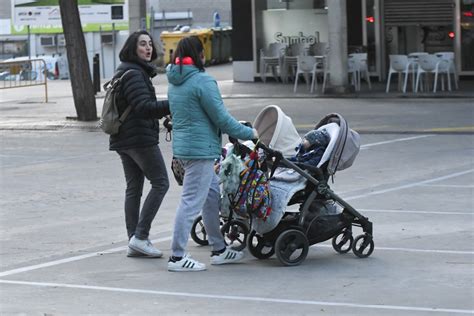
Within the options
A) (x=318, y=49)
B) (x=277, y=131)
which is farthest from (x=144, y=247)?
(x=318, y=49)

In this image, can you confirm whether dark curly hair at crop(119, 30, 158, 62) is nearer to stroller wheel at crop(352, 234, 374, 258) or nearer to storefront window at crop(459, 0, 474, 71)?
stroller wheel at crop(352, 234, 374, 258)

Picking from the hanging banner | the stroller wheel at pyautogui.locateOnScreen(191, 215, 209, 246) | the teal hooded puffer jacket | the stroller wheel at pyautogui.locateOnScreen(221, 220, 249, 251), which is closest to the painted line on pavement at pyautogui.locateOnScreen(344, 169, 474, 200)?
the stroller wheel at pyautogui.locateOnScreen(191, 215, 209, 246)

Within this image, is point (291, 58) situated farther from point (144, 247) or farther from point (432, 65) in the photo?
point (144, 247)

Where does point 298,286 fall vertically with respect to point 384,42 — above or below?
below

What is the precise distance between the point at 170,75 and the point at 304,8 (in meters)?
23.1

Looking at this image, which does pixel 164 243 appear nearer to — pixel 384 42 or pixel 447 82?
pixel 447 82

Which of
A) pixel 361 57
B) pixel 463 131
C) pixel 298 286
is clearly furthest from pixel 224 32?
pixel 298 286

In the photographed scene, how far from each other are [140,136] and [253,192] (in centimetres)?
114

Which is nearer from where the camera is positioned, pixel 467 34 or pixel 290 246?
pixel 290 246

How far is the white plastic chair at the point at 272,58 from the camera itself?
3123 centimetres

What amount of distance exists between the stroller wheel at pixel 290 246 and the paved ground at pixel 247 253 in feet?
0.30

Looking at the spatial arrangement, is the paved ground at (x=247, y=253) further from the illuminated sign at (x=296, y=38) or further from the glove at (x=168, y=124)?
the illuminated sign at (x=296, y=38)

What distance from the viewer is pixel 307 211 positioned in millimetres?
9484

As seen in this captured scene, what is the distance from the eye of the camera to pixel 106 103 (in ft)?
31.8
